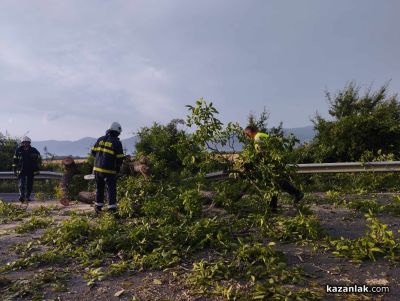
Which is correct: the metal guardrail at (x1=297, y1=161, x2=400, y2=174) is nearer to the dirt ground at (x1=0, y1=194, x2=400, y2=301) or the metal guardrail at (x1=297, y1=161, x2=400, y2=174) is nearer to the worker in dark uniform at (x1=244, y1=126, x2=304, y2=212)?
the worker in dark uniform at (x1=244, y1=126, x2=304, y2=212)

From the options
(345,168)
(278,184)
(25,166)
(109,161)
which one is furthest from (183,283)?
(25,166)

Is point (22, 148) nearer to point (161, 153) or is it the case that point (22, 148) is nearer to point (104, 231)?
point (161, 153)

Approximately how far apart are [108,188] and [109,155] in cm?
73

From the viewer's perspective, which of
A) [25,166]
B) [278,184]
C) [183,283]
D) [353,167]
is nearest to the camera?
[183,283]

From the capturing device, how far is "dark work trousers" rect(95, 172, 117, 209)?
330 inches

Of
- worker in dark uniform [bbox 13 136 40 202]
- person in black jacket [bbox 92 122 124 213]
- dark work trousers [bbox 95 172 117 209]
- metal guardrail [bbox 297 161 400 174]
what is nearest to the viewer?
dark work trousers [bbox 95 172 117 209]

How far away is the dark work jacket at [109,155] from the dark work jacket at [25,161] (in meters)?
4.40

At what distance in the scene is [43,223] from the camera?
7.63 m

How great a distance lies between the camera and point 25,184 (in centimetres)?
1209

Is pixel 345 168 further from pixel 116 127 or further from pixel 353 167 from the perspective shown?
pixel 116 127

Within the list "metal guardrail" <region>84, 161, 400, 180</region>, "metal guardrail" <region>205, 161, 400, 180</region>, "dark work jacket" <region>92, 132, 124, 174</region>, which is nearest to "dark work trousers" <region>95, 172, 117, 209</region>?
"dark work jacket" <region>92, 132, 124, 174</region>

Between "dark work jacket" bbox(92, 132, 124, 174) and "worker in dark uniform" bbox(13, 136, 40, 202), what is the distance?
439cm

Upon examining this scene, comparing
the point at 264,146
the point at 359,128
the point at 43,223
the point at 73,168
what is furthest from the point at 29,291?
the point at 359,128

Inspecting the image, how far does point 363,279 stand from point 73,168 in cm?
933
